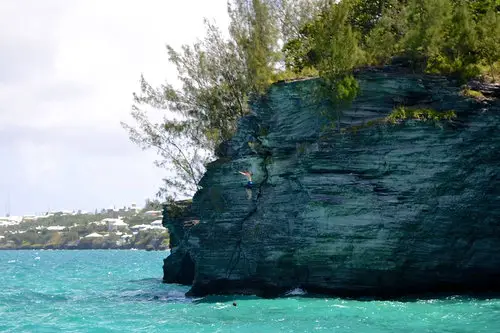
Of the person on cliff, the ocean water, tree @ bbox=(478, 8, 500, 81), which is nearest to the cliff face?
the person on cliff

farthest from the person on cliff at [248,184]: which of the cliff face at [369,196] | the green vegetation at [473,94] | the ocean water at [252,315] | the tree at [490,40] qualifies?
the tree at [490,40]

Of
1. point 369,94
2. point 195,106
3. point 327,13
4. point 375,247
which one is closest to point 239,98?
point 195,106

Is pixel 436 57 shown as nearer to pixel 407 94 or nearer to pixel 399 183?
pixel 407 94

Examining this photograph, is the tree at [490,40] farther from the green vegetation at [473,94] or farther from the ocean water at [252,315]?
the ocean water at [252,315]

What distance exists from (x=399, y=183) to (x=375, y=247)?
3037mm

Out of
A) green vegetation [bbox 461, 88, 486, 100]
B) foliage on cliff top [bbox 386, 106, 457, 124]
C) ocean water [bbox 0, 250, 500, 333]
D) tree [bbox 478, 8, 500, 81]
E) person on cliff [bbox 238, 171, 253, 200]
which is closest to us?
ocean water [bbox 0, 250, 500, 333]

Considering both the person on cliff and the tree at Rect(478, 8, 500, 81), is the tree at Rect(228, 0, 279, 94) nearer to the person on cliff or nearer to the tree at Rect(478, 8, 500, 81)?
the person on cliff

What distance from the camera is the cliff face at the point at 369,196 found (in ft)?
Result: 95.3

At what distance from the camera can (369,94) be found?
31.0 meters

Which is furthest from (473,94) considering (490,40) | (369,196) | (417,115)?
(369,196)

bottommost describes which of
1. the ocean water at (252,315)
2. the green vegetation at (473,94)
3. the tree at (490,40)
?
the ocean water at (252,315)

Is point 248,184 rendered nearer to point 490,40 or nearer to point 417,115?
point 417,115

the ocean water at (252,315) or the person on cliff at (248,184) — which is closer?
the ocean water at (252,315)

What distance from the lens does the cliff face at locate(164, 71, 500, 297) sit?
1144 inches
